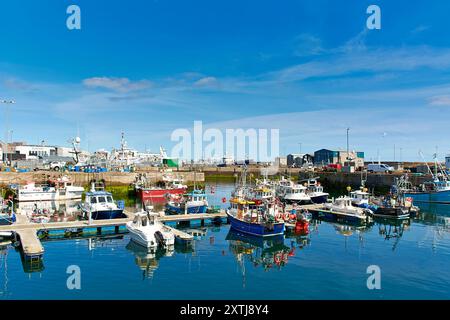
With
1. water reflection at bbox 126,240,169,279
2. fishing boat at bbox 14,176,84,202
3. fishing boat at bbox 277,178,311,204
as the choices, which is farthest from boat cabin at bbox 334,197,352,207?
fishing boat at bbox 14,176,84,202

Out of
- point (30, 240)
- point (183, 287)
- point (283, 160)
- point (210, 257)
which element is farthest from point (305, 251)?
point (283, 160)

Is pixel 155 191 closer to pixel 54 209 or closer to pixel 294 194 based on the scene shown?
pixel 54 209

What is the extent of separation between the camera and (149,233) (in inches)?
1022

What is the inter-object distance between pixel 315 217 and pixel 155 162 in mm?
72126

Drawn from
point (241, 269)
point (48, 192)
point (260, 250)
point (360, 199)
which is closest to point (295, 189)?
point (360, 199)

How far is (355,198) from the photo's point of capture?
A: 46750 millimetres

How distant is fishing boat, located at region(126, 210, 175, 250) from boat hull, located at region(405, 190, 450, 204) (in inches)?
1680

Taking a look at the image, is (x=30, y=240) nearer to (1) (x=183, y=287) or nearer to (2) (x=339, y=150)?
(1) (x=183, y=287)

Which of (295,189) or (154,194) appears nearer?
(295,189)

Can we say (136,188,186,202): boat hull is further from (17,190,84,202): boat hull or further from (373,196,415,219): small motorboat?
(373,196,415,219): small motorboat

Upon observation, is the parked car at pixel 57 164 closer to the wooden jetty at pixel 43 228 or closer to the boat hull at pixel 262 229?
the wooden jetty at pixel 43 228

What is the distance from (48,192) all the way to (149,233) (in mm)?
34286

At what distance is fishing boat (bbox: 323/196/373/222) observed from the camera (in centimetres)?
3909
